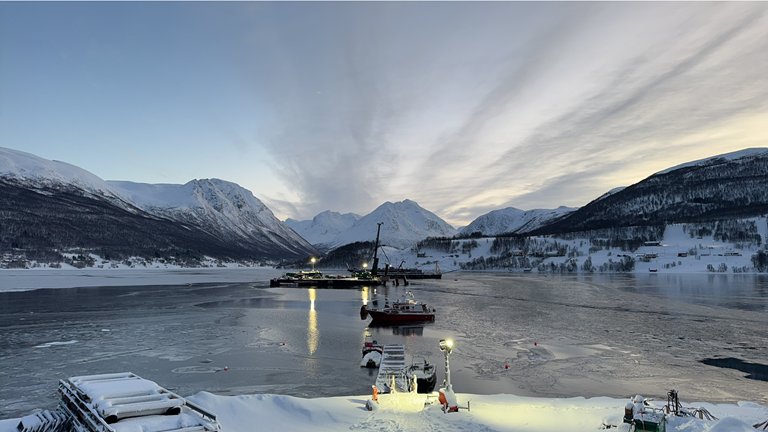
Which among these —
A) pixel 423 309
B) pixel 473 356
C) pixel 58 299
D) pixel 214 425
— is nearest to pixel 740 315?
pixel 423 309

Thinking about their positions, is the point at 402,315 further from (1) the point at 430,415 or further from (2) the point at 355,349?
(1) the point at 430,415

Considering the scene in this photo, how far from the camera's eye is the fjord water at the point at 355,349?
27.4m

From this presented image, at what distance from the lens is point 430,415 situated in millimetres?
19359

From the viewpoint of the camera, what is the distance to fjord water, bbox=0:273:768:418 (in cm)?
2739

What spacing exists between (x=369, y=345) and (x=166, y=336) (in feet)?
72.3

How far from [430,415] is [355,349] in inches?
876

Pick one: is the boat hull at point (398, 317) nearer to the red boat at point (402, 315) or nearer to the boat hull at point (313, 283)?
the red boat at point (402, 315)

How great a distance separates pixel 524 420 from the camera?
1934 cm

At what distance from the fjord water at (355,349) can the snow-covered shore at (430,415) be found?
154 inches

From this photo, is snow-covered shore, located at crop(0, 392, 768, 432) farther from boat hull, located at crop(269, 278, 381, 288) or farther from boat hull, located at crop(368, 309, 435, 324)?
boat hull, located at crop(269, 278, 381, 288)

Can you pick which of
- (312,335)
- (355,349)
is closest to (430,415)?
(355,349)

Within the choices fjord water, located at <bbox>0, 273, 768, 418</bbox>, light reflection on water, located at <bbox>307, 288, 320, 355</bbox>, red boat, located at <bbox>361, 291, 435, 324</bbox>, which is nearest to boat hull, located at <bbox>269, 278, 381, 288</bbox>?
fjord water, located at <bbox>0, 273, 768, 418</bbox>

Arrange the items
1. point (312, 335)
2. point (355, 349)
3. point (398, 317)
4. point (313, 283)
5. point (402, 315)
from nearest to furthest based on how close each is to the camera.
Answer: point (355, 349) → point (312, 335) → point (402, 315) → point (398, 317) → point (313, 283)

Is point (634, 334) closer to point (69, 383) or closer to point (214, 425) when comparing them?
point (214, 425)
